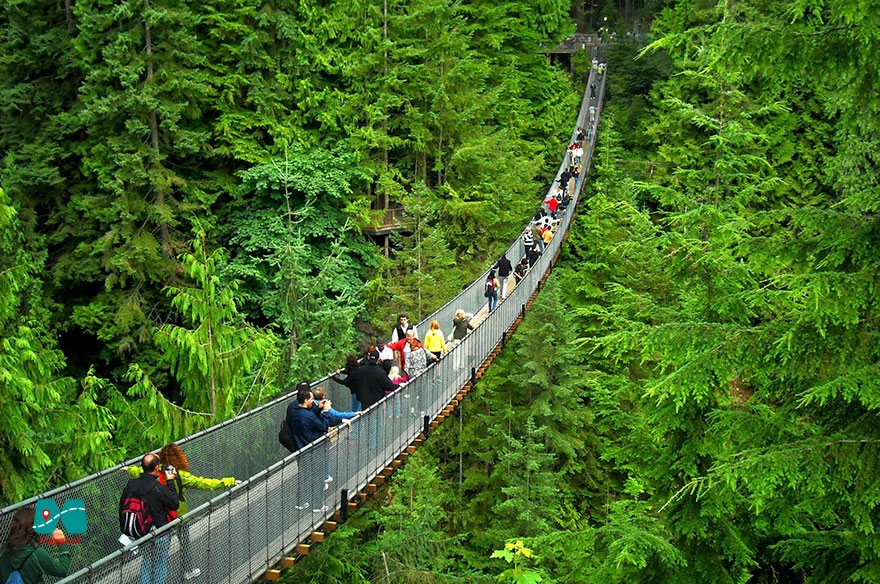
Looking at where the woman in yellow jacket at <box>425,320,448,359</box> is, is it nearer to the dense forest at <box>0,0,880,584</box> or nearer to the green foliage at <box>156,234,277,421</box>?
the dense forest at <box>0,0,880,584</box>

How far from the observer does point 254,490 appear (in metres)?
6.43

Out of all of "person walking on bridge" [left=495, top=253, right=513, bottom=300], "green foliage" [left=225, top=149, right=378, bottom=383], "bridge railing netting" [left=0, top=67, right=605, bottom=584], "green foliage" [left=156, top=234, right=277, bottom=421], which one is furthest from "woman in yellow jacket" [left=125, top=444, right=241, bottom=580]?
"person walking on bridge" [left=495, top=253, right=513, bottom=300]

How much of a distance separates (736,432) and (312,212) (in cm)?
1529

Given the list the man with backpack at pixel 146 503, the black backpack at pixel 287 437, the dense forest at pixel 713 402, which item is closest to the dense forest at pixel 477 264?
the dense forest at pixel 713 402

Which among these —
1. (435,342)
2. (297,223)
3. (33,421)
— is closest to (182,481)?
(33,421)

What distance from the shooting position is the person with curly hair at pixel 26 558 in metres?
4.60

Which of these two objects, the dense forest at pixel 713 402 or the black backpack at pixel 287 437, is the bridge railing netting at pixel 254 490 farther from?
the dense forest at pixel 713 402

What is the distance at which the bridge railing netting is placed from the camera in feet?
18.0

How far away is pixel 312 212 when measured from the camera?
20484 millimetres

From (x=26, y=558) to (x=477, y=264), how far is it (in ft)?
59.8

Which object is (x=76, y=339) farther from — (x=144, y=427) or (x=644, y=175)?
(x=644, y=175)

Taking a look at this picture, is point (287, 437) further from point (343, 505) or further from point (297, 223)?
point (297, 223)

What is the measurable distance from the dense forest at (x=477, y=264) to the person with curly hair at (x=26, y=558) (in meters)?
2.49

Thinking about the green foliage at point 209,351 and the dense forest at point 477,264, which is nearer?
the dense forest at point 477,264
